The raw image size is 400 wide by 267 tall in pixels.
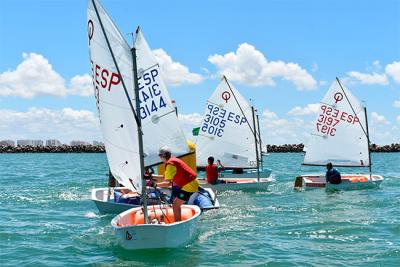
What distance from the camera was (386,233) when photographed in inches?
603

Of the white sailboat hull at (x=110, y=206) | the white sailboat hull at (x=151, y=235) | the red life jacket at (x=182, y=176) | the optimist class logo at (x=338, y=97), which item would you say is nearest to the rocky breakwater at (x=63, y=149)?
the optimist class logo at (x=338, y=97)

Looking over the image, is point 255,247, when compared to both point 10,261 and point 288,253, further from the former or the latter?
point 10,261

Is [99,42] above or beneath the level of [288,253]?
above

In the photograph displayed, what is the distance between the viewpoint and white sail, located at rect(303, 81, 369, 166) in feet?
96.2

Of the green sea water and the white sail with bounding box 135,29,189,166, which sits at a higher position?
the white sail with bounding box 135,29,189,166

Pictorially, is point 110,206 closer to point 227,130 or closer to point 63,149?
point 227,130

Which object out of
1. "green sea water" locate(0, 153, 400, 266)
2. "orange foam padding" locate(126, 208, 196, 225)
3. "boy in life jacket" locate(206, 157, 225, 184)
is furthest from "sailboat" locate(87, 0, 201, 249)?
"boy in life jacket" locate(206, 157, 225, 184)

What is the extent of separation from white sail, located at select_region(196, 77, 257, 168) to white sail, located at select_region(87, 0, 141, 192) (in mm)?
15323

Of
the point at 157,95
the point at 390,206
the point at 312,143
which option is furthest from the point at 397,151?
the point at 157,95

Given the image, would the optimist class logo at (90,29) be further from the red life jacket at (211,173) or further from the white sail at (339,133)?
the white sail at (339,133)

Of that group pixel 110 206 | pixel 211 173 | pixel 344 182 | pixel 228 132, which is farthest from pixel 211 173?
pixel 110 206

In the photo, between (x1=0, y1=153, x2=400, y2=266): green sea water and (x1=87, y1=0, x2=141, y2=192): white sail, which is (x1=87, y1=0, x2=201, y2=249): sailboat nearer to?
(x1=87, y1=0, x2=141, y2=192): white sail

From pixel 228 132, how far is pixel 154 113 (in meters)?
13.8

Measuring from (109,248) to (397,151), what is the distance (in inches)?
4369
